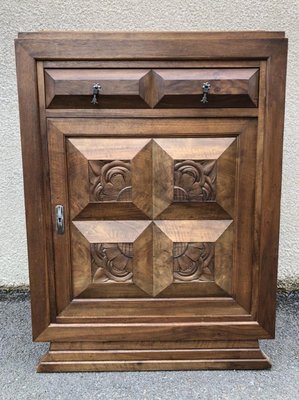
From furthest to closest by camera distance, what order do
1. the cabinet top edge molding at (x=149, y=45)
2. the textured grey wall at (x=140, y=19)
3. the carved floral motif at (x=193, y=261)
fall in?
1. the textured grey wall at (x=140, y=19)
2. the carved floral motif at (x=193, y=261)
3. the cabinet top edge molding at (x=149, y=45)

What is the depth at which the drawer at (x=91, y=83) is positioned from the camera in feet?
3.35

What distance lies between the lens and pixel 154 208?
109 cm

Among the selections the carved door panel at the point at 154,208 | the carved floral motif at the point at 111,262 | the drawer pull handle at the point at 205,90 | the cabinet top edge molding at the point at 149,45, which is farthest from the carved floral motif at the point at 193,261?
the cabinet top edge molding at the point at 149,45

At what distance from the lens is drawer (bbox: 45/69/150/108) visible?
3.35 ft

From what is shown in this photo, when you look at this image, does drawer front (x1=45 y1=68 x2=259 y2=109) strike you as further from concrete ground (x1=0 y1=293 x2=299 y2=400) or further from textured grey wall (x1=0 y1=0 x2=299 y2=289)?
concrete ground (x1=0 y1=293 x2=299 y2=400)

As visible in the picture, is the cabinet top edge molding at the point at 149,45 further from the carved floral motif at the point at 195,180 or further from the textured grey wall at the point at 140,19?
the textured grey wall at the point at 140,19

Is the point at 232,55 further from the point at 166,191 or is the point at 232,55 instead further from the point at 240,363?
the point at 240,363

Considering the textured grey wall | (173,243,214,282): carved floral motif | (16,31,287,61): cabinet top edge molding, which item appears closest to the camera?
(16,31,287,61): cabinet top edge molding

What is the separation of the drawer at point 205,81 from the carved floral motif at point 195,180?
162mm

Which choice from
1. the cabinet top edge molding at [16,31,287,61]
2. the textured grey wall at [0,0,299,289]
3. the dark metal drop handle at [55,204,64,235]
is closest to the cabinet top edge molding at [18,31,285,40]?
the cabinet top edge molding at [16,31,287,61]

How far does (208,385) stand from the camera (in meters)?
1.10

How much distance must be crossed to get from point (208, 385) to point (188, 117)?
0.70 m

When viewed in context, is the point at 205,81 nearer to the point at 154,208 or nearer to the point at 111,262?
the point at 154,208

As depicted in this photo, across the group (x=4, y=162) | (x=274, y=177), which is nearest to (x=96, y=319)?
(x=274, y=177)
